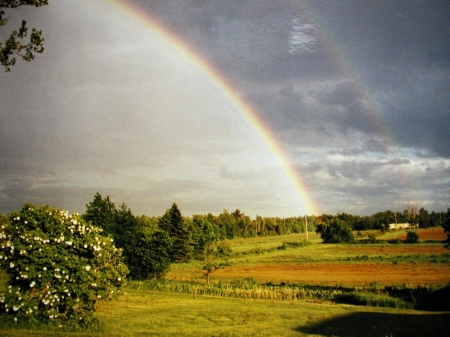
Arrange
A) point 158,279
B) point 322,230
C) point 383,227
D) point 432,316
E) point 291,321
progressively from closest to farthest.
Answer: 1. point 291,321
2. point 432,316
3. point 158,279
4. point 322,230
5. point 383,227

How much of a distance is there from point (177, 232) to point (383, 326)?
64124mm

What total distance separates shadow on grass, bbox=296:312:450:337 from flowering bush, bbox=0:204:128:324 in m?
9.68

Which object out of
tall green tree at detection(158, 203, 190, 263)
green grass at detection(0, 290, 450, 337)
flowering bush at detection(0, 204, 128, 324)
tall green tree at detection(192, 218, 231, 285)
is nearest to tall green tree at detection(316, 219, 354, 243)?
tall green tree at detection(158, 203, 190, 263)

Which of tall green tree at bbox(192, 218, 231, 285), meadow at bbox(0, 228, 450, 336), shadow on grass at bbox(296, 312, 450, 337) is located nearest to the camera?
meadow at bbox(0, 228, 450, 336)

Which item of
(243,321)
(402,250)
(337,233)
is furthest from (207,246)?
(337,233)

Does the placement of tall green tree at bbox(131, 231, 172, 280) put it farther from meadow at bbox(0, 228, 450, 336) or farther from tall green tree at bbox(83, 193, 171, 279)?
meadow at bbox(0, 228, 450, 336)

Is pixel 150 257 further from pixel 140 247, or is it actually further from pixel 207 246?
pixel 207 246

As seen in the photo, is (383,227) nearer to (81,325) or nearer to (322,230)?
(322,230)

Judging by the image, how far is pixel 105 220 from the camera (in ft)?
147

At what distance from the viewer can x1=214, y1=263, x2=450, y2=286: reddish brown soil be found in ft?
152

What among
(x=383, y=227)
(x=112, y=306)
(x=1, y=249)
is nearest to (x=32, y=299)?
(x=1, y=249)

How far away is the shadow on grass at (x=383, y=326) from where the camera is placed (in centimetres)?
1761

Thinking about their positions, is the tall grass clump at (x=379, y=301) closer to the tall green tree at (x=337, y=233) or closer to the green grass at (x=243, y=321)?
the green grass at (x=243, y=321)

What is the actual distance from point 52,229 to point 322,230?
391 feet
